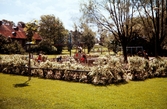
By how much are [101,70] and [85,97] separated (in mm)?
3026

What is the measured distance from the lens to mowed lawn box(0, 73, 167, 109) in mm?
6691

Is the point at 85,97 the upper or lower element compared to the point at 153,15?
lower

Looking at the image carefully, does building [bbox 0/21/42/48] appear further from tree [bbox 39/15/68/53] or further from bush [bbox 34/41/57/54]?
bush [bbox 34/41/57/54]

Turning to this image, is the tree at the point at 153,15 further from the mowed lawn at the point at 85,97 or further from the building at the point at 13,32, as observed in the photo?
the building at the point at 13,32

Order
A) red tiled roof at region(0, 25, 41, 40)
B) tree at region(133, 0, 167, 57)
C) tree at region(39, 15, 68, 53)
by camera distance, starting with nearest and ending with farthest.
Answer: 1. tree at region(133, 0, 167, 57)
2. red tiled roof at region(0, 25, 41, 40)
3. tree at region(39, 15, 68, 53)

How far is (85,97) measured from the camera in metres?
7.71

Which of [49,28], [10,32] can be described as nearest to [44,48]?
[10,32]

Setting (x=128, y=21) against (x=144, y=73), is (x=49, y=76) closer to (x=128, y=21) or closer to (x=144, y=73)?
(x=144, y=73)

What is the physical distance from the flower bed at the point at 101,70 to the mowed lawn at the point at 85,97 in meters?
0.90

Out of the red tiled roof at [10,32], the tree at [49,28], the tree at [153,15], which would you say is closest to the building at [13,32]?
the red tiled roof at [10,32]

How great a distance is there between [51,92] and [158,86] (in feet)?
18.9

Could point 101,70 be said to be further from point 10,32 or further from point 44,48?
point 10,32

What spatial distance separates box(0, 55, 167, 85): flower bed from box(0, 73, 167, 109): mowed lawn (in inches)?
35.6

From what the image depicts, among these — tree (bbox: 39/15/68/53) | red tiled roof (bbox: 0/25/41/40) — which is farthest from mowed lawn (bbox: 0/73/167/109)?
tree (bbox: 39/15/68/53)
